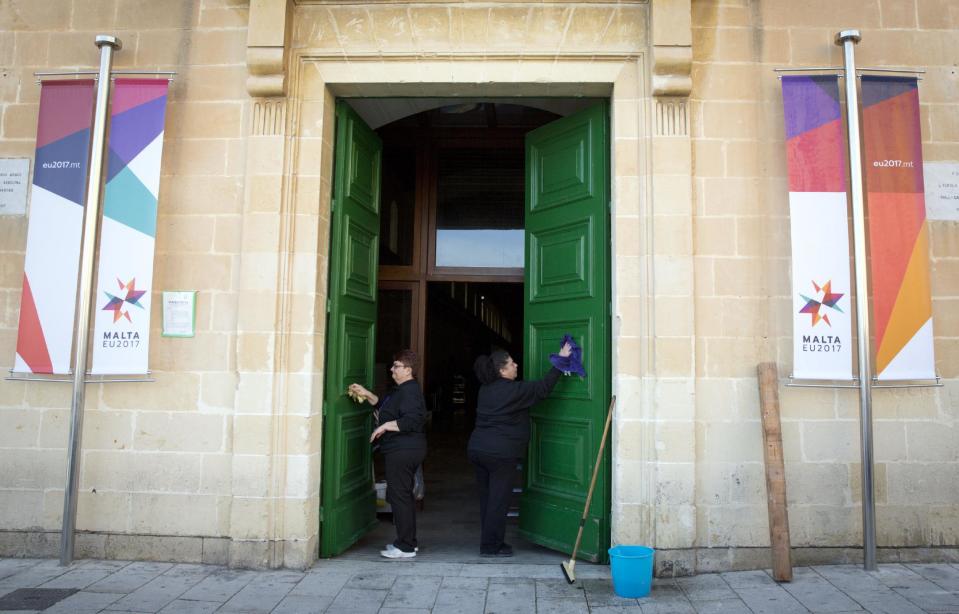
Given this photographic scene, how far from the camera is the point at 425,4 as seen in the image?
4.93 m

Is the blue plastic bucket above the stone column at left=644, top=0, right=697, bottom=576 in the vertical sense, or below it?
below

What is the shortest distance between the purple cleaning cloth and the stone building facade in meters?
0.35

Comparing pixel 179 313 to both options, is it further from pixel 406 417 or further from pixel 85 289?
pixel 406 417

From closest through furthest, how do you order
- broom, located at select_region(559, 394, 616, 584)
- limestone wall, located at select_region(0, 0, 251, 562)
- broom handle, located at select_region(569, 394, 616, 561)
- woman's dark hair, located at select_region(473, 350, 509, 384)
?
broom, located at select_region(559, 394, 616, 584)
broom handle, located at select_region(569, 394, 616, 561)
limestone wall, located at select_region(0, 0, 251, 562)
woman's dark hair, located at select_region(473, 350, 509, 384)

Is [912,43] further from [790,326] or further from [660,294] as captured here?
[660,294]

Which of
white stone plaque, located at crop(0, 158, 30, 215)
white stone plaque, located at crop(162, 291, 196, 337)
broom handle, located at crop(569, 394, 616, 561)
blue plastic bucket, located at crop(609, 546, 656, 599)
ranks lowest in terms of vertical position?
blue plastic bucket, located at crop(609, 546, 656, 599)

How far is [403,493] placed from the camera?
16.6 ft

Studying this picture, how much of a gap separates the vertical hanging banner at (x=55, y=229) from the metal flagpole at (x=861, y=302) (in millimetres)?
5454

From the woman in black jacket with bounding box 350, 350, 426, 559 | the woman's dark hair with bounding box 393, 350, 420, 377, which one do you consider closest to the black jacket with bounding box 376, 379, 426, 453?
the woman in black jacket with bounding box 350, 350, 426, 559

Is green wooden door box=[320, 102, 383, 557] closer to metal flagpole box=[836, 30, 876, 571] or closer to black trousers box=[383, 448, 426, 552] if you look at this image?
black trousers box=[383, 448, 426, 552]

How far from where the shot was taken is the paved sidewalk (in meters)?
3.88

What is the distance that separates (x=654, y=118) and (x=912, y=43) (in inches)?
80.7

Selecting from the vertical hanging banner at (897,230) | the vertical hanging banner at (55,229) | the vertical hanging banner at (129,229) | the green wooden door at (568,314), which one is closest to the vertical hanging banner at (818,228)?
the vertical hanging banner at (897,230)

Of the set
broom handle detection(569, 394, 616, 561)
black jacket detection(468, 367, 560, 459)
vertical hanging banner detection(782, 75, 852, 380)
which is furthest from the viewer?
black jacket detection(468, 367, 560, 459)
